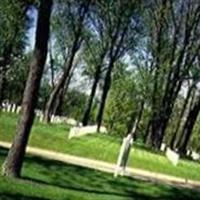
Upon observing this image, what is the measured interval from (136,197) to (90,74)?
1953 inches

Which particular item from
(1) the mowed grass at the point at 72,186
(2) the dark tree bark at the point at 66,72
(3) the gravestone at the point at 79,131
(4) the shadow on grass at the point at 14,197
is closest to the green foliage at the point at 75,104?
(2) the dark tree bark at the point at 66,72

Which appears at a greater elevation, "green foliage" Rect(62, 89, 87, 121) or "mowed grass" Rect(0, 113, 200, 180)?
"green foliage" Rect(62, 89, 87, 121)

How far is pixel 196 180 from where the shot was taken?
1117 inches

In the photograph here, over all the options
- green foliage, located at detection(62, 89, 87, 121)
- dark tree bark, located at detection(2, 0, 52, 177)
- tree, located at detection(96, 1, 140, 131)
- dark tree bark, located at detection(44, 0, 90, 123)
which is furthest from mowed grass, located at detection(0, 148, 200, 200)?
green foliage, located at detection(62, 89, 87, 121)

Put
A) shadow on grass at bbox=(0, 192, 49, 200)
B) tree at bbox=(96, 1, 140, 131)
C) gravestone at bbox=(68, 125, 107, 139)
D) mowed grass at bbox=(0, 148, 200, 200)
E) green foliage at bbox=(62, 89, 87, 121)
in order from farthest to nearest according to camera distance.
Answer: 1. green foliage at bbox=(62, 89, 87, 121)
2. tree at bbox=(96, 1, 140, 131)
3. gravestone at bbox=(68, 125, 107, 139)
4. mowed grass at bbox=(0, 148, 200, 200)
5. shadow on grass at bbox=(0, 192, 49, 200)

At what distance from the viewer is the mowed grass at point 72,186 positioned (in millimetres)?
15866

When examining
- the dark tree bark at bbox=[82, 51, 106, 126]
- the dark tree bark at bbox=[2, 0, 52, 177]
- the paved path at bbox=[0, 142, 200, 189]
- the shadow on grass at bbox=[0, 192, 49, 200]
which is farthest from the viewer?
the dark tree bark at bbox=[82, 51, 106, 126]

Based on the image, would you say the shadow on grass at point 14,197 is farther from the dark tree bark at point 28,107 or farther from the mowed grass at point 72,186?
the dark tree bark at point 28,107

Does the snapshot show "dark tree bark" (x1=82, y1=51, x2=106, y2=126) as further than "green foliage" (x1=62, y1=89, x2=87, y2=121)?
No

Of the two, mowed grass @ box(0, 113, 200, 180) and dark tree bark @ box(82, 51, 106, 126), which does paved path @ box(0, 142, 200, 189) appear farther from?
dark tree bark @ box(82, 51, 106, 126)

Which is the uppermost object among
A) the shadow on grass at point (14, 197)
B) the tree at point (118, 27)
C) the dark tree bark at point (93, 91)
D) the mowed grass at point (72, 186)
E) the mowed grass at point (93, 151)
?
the tree at point (118, 27)

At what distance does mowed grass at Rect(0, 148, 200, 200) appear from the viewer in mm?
15866

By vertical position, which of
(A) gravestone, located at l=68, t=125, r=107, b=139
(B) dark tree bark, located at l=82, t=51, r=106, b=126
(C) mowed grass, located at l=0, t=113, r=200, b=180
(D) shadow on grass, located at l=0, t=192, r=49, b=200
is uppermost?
(B) dark tree bark, located at l=82, t=51, r=106, b=126

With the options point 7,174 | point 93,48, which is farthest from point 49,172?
point 93,48
